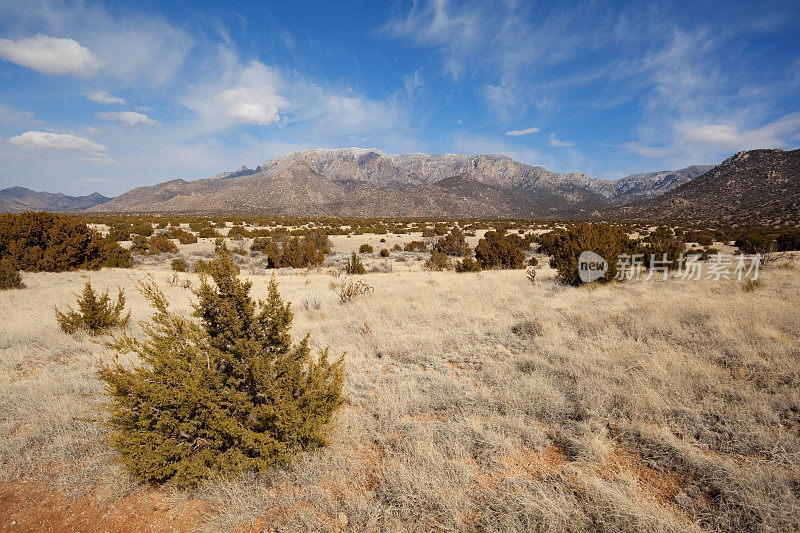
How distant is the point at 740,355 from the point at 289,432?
736cm

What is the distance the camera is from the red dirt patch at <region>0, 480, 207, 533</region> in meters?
2.91

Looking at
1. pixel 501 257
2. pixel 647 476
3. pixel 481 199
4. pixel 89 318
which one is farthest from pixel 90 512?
pixel 481 199

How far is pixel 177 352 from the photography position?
3.37m

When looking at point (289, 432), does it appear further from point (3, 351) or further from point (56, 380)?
point (3, 351)

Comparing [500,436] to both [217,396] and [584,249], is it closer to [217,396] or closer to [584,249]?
[217,396]

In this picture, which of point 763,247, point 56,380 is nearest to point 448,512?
point 56,380

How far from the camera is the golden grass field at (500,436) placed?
288cm

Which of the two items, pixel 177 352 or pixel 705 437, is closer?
pixel 177 352

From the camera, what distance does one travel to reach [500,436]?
3830mm

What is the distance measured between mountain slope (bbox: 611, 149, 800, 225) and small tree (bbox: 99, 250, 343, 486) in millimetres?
55457

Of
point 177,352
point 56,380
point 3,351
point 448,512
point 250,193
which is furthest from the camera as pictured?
point 250,193

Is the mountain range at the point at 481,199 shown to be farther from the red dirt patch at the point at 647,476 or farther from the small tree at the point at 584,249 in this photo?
the red dirt patch at the point at 647,476

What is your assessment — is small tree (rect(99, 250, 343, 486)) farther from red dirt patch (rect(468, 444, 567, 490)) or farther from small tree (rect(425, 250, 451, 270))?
small tree (rect(425, 250, 451, 270))

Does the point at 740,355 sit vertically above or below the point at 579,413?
above
